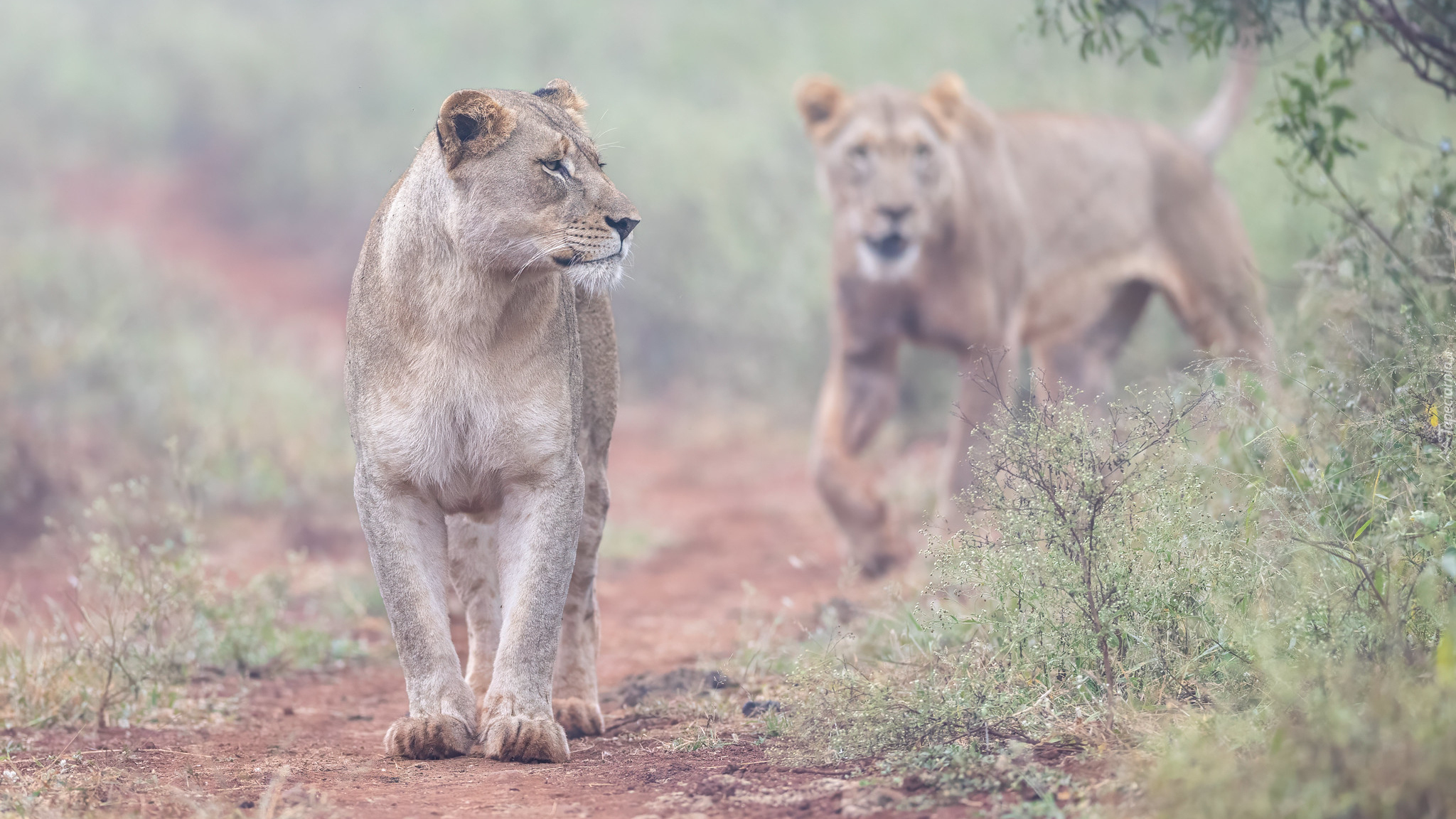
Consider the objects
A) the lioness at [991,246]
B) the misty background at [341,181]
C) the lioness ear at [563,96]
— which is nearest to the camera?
the lioness ear at [563,96]

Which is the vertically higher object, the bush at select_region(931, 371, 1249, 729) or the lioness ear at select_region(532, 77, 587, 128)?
the lioness ear at select_region(532, 77, 587, 128)

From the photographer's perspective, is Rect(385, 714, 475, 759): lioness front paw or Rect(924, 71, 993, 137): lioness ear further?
Rect(924, 71, 993, 137): lioness ear

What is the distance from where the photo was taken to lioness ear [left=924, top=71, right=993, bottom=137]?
7.34 m

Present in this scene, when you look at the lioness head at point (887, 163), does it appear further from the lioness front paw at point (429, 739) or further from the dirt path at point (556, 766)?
the lioness front paw at point (429, 739)

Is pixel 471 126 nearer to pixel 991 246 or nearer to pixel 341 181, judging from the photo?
pixel 991 246

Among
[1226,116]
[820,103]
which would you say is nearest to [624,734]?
[820,103]

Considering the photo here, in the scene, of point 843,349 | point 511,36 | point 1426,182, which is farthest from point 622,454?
point 511,36

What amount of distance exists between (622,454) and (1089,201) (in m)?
4.52

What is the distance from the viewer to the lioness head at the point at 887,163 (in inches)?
270

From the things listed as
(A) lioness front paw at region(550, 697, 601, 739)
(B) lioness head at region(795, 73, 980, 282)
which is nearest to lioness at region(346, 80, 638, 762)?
(A) lioness front paw at region(550, 697, 601, 739)

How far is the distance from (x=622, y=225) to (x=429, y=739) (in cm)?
141

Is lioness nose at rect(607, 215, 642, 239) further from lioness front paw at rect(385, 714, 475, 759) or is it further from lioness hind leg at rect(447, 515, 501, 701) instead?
lioness front paw at rect(385, 714, 475, 759)

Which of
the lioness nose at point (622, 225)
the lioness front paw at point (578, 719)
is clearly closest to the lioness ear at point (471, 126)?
the lioness nose at point (622, 225)

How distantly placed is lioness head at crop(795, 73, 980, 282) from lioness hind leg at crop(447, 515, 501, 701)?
3.06 meters
